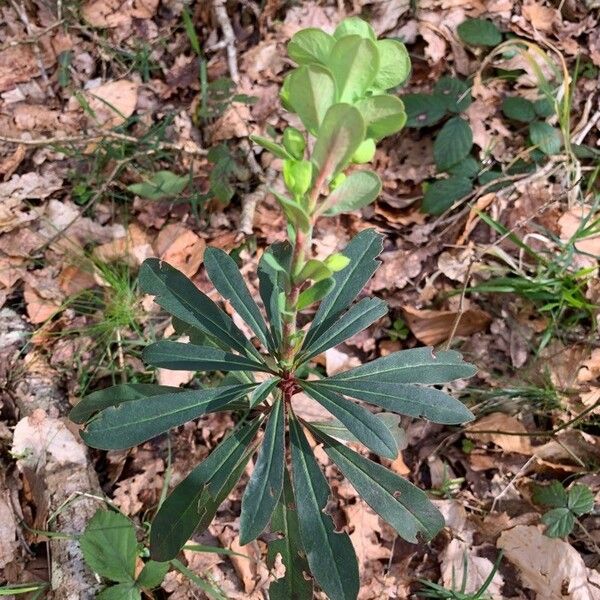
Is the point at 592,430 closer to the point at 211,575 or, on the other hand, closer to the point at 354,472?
the point at 354,472

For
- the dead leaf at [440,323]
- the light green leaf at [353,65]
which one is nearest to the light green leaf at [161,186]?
the dead leaf at [440,323]

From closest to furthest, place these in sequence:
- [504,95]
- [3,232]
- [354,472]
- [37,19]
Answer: [354,472], [3,232], [504,95], [37,19]

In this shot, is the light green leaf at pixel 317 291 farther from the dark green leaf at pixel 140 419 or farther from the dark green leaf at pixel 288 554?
the dark green leaf at pixel 288 554

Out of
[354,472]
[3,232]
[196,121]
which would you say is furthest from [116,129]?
[354,472]

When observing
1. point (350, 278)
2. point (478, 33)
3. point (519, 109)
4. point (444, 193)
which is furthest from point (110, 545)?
point (478, 33)

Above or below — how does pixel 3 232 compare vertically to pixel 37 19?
below

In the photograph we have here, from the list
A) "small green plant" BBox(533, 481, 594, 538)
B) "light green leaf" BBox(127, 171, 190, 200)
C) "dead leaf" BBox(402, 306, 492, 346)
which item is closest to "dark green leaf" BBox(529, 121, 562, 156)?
"dead leaf" BBox(402, 306, 492, 346)
